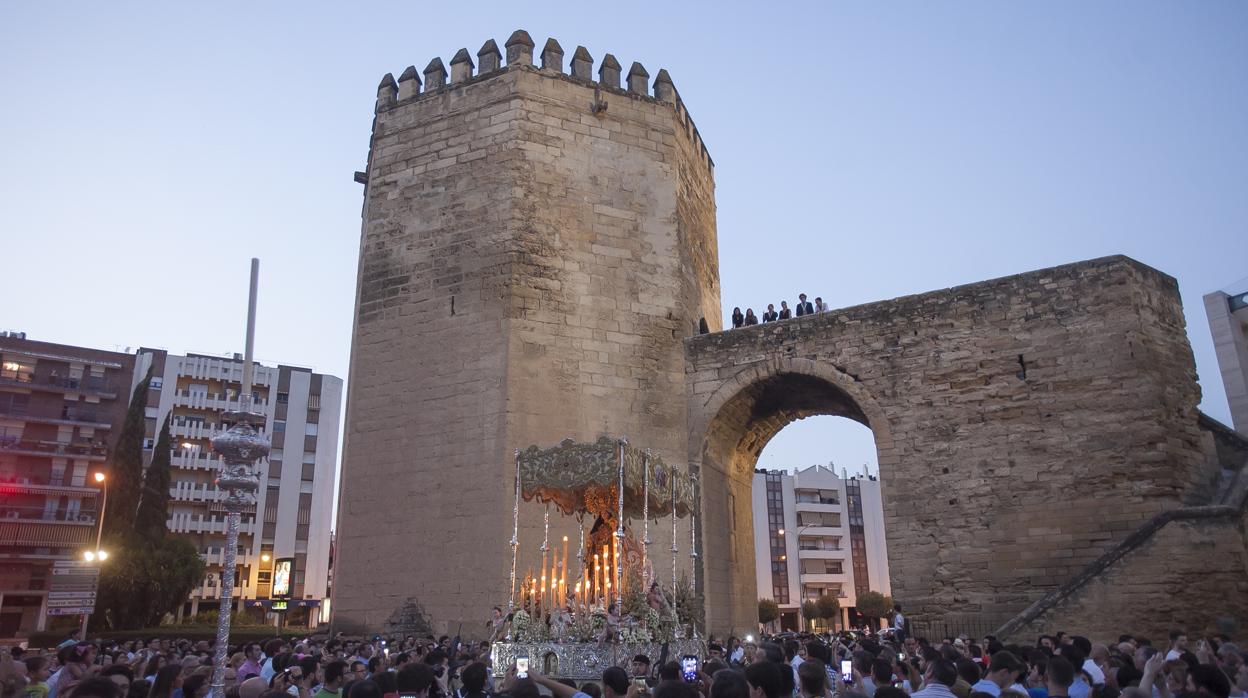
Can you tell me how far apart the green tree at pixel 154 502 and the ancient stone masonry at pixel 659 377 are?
13201 mm

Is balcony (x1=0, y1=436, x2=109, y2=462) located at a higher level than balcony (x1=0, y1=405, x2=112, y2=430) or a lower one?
lower

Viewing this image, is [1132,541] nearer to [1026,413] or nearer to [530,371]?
[1026,413]

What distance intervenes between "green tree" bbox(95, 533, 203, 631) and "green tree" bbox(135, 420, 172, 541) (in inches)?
17.8

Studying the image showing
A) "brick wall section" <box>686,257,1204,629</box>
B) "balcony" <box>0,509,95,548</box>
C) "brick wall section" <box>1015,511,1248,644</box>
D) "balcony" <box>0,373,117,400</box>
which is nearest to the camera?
"brick wall section" <box>1015,511,1248,644</box>

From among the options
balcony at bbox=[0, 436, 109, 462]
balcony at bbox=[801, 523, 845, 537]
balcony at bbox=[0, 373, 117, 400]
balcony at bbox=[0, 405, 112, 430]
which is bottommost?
balcony at bbox=[801, 523, 845, 537]

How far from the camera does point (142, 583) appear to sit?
73.7ft

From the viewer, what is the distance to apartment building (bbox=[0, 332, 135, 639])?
27.6m

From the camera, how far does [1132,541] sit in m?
10.3

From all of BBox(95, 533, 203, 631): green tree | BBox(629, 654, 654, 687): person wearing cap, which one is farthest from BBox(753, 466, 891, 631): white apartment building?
BBox(629, 654, 654, 687): person wearing cap

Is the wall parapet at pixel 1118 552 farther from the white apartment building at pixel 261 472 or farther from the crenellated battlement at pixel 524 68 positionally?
the white apartment building at pixel 261 472

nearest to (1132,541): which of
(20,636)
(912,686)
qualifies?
(912,686)

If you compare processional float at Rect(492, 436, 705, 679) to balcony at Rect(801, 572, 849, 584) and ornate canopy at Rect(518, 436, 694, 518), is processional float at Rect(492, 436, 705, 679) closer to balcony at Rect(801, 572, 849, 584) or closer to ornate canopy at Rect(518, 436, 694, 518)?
ornate canopy at Rect(518, 436, 694, 518)

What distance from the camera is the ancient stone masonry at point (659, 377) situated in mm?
11617

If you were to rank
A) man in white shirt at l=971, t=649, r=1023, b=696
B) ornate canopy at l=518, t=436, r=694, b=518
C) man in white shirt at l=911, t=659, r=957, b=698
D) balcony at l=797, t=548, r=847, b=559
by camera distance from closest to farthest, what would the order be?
man in white shirt at l=911, t=659, r=957, b=698 < man in white shirt at l=971, t=649, r=1023, b=696 < ornate canopy at l=518, t=436, r=694, b=518 < balcony at l=797, t=548, r=847, b=559
